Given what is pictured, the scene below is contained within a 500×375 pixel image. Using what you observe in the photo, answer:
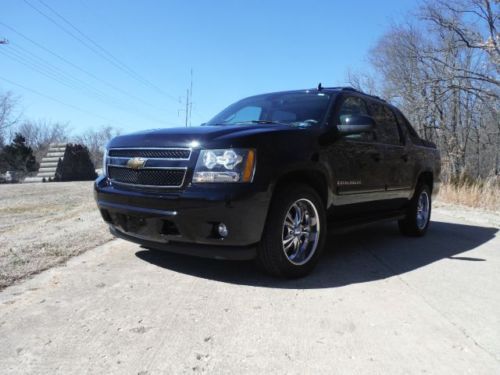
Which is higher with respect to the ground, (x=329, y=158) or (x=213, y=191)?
(x=329, y=158)

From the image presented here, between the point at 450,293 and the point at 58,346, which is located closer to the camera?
the point at 58,346

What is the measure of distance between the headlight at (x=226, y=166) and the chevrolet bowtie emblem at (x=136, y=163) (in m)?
0.55

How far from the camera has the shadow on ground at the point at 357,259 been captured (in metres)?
3.81

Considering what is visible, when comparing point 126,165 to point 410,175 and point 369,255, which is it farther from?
point 410,175

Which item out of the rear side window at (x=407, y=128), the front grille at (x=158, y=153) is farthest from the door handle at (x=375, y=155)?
the front grille at (x=158, y=153)

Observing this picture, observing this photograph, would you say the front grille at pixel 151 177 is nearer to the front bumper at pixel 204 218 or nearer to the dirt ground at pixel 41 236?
the front bumper at pixel 204 218

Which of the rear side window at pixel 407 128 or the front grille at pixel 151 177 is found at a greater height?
the rear side window at pixel 407 128

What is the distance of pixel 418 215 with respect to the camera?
6254 millimetres

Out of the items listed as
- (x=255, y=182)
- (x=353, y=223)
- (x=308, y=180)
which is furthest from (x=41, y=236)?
(x=353, y=223)

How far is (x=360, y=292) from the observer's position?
353cm

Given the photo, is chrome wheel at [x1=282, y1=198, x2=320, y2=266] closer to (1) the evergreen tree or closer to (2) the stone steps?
(2) the stone steps

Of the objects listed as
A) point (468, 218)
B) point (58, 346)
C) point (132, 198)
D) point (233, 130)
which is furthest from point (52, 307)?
point (468, 218)

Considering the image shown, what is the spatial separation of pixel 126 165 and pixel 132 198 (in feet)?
1.14

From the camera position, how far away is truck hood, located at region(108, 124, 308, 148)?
11.3ft
